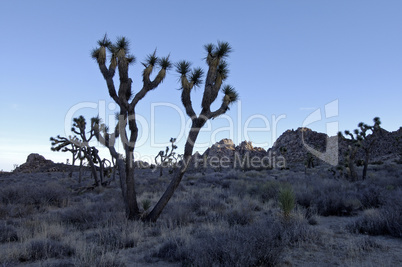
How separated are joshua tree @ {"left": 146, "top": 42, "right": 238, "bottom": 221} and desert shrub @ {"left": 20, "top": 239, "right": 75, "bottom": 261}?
3145 millimetres

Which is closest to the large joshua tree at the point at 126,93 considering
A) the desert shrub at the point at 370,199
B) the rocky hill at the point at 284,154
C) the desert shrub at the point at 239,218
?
the desert shrub at the point at 239,218

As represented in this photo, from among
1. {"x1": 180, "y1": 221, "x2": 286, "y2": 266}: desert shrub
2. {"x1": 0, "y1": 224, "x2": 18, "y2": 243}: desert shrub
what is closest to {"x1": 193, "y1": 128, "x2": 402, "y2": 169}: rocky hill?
{"x1": 0, "y1": 224, "x2": 18, "y2": 243}: desert shrub

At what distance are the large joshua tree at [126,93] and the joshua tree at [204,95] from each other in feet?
2.34

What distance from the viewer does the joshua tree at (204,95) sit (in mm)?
8609

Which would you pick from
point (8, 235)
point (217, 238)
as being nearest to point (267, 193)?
point (217, 238)

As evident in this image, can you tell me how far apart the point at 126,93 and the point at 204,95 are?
261cm

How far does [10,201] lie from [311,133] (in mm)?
69423

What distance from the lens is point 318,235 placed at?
20.4 feet

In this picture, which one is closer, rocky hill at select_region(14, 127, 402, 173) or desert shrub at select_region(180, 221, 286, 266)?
desert shrub at select_region(180, 221, 286, 266)

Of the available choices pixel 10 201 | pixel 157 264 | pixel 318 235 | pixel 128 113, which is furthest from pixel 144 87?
pixel 10 201

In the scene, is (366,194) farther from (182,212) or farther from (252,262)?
(252,262)

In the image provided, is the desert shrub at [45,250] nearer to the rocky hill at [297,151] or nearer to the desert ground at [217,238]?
the desert ground at [217,238]

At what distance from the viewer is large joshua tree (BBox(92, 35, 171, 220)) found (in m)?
8.75

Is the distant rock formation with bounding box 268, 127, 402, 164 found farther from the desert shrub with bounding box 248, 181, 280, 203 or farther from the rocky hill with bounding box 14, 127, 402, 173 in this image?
the desert shrub with bounding box 248, 181, 280, 203
